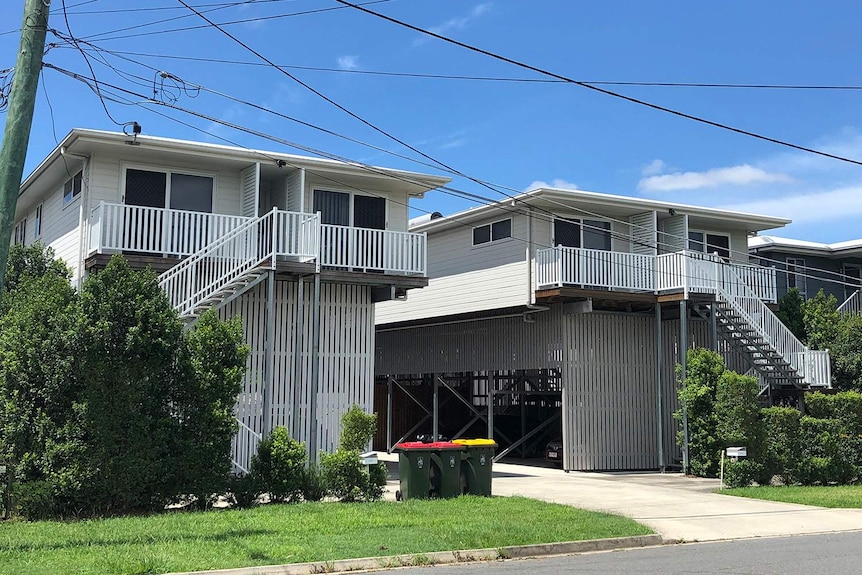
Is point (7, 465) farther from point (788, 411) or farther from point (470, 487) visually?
point (788, 411)

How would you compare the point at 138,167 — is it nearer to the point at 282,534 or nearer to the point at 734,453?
the point at 282,534

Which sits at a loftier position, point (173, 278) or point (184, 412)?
point (173, 278)

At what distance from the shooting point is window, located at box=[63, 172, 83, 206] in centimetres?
2108

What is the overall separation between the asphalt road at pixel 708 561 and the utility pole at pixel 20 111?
6.08 meters

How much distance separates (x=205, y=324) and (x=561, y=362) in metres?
12.1

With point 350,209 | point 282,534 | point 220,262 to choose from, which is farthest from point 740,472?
point 220,262

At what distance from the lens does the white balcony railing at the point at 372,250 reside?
20.8m

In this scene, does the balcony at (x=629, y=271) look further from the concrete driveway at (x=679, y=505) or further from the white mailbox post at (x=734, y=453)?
the white mailbox post at (x=734, y=453)

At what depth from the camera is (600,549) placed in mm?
12539

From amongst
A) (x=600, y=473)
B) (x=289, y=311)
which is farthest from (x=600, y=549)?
(x=600, y=473)

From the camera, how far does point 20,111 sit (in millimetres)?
10422

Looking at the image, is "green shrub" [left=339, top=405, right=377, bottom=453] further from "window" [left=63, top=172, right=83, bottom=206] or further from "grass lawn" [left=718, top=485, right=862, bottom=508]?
"window" [left=63, top=172, right=83, bottom=206]

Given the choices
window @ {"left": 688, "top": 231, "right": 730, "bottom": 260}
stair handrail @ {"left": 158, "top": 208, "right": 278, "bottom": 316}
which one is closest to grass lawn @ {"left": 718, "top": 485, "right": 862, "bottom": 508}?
window @ {"left": 688, "top": 231, "right": 730, "bottom": 260}

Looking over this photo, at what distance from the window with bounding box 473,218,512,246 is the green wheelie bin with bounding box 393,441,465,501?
10.5 meters
